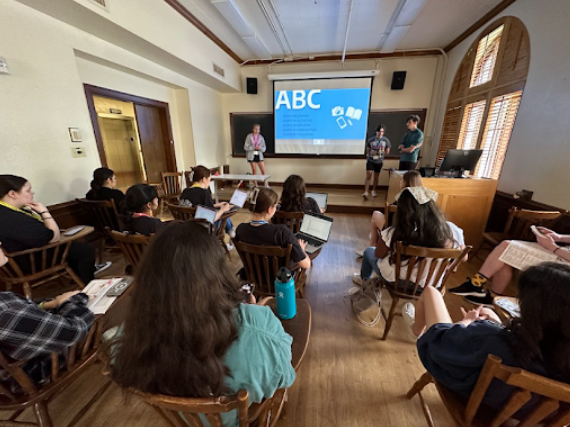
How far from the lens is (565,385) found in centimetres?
55

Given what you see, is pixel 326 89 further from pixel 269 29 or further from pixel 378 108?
pixel 269 29

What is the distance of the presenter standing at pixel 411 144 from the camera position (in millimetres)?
3977

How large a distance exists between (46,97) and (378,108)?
5.47 metres

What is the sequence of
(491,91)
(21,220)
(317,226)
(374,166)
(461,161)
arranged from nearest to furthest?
(21,220) < (317,226) < (461,161) < (491,91) < (374,166)

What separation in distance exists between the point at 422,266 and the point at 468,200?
6.22 feet

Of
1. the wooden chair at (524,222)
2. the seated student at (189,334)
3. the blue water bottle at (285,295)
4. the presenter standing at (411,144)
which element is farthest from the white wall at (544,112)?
the seated student at (189,334)

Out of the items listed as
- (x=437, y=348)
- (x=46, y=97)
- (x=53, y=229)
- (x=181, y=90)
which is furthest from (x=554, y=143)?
(x=181, y=90)

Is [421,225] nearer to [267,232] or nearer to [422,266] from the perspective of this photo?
[422,266]

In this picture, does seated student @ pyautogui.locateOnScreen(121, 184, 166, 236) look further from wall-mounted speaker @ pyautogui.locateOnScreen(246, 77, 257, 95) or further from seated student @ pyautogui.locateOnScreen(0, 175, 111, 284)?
wall-mounted speaker @ pyautogui.locateOnScreen(246, 77, 257, 95)

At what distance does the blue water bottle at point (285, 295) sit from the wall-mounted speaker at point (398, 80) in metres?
5.39

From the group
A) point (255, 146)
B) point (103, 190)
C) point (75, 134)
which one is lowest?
point (103, 190)

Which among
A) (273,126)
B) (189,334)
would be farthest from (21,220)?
(273,126)

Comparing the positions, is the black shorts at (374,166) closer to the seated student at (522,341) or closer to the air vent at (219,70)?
the air vent at (219,70)

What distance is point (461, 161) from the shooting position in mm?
2777
